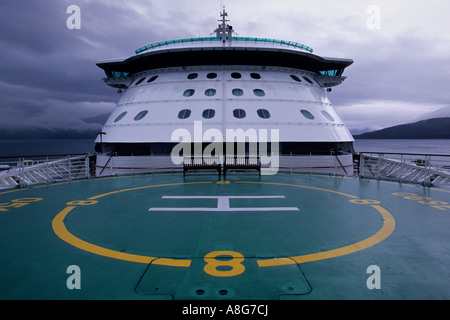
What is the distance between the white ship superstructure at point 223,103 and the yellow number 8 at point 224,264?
39.2 ft

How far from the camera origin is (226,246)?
192 inches

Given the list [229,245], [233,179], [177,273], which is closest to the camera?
[177,273]

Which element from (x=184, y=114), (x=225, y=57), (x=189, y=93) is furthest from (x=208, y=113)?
(x=225, y=57)

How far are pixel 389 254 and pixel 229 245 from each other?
2.79 meters

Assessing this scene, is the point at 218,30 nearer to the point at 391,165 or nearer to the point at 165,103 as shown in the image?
the point at 165,103

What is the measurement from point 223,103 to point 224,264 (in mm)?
15444

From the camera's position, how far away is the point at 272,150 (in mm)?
17203

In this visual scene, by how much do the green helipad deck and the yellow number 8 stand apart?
0.02 meters

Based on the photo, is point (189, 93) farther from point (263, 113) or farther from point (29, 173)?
point (29, 173)

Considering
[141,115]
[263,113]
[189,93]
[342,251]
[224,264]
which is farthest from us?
[189,93]

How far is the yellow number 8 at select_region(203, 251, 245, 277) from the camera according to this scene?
12.7 ft

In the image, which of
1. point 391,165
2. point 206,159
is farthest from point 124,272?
point 391,165

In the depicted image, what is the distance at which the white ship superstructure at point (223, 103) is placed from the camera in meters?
17.3

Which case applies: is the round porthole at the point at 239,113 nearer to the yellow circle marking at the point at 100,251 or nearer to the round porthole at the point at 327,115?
the round porthole at the point at 327,115
